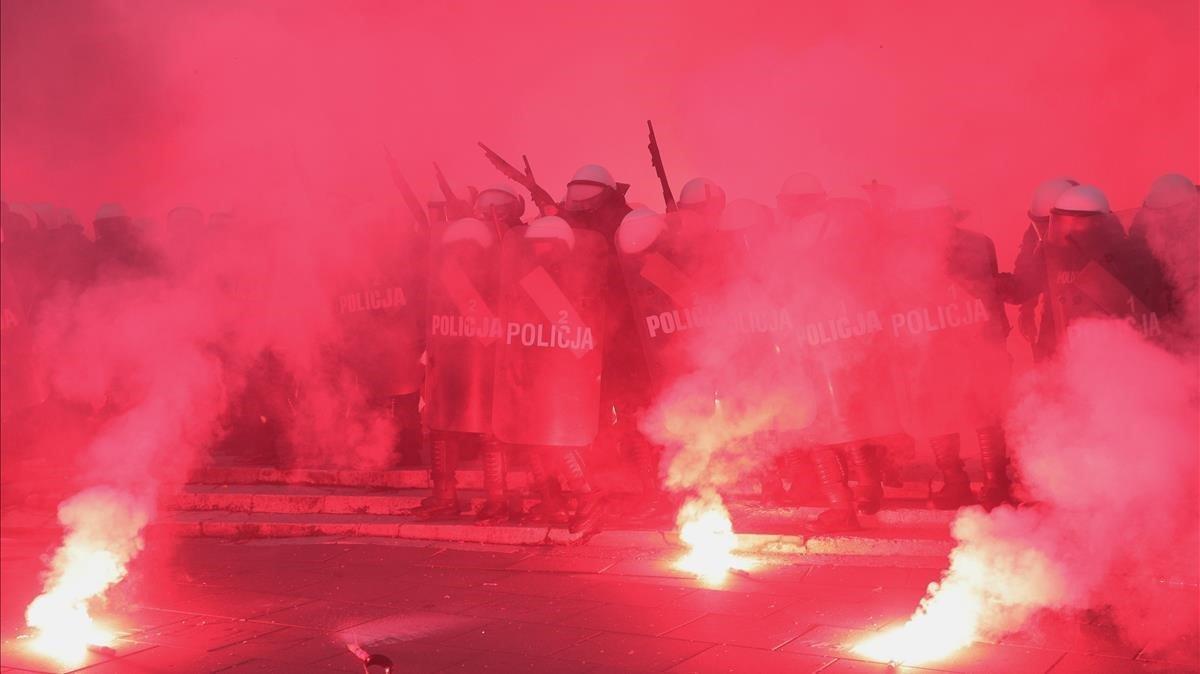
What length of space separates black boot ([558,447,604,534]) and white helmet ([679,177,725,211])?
199cm

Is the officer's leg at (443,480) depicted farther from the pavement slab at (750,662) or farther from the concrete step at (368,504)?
the pavement slab at (750,662)

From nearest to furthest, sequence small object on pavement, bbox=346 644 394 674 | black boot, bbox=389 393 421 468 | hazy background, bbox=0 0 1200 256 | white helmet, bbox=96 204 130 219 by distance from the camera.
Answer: small object on pavement, bbox=346 644 394 674
hazy background, bbox=0 0 1200 256
black boot, bbox=389 393 421 468
white helmet, bbox=96 204 130 219

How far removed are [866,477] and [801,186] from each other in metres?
2.05

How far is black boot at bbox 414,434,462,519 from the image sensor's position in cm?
854

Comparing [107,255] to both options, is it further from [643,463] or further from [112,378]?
[643,463]

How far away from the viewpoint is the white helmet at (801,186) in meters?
7.85

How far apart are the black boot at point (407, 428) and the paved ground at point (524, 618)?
191 centimetres

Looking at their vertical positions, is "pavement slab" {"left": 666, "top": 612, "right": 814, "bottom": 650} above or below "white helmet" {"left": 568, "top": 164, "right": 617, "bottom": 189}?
below

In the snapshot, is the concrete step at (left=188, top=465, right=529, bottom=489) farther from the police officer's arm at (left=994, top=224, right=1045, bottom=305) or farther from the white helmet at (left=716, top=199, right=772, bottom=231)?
the police officer's arm at (left=994, top=224, right=1045, bottom=305)

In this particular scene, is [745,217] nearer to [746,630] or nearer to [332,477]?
[746,630]

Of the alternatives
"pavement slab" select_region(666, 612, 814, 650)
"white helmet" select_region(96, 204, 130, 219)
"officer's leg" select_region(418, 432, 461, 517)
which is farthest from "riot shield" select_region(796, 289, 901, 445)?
"white helmet" select_region(96, 204, 130, 219)

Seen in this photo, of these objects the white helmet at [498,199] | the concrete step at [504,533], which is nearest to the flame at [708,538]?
the concrete step at [504,533]

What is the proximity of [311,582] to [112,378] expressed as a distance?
434cm

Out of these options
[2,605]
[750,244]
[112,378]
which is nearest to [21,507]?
[112,378]
